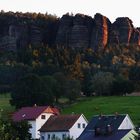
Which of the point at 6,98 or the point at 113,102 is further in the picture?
the point at 6,98

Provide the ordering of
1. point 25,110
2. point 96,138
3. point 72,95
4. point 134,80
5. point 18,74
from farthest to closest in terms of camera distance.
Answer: point 18,74
point 134,80
point 72,95
point 25,110
point 96,138

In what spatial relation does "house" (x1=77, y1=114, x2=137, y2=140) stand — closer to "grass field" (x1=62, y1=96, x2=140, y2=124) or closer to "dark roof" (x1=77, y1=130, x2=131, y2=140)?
"dark roof" (x1=77, y1=130, x2=131, y2=140)

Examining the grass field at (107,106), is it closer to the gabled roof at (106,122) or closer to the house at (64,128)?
the house at (64,128)

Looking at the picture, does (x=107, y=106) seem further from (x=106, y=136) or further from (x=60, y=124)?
(x=106, y=136)

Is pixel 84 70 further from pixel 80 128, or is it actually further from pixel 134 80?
pixel 80 128

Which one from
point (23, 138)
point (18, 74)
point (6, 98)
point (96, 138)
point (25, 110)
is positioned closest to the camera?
point (23, 138)

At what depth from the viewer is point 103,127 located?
80.9 meters

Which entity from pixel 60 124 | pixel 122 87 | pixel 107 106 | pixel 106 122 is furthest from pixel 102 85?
pixel 106 122

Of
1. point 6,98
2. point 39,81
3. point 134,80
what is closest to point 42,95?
point 39,81

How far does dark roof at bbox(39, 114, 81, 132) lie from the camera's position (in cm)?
9669

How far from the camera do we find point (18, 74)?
582ft

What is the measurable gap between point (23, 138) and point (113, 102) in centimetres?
6162

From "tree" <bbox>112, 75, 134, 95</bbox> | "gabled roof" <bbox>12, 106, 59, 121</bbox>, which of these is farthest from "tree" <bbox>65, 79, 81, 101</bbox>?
"gabled roof" <bbox>12, 106, 59, 121</bbox>

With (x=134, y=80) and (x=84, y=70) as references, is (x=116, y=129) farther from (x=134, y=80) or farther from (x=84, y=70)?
(x=84, y=70)
